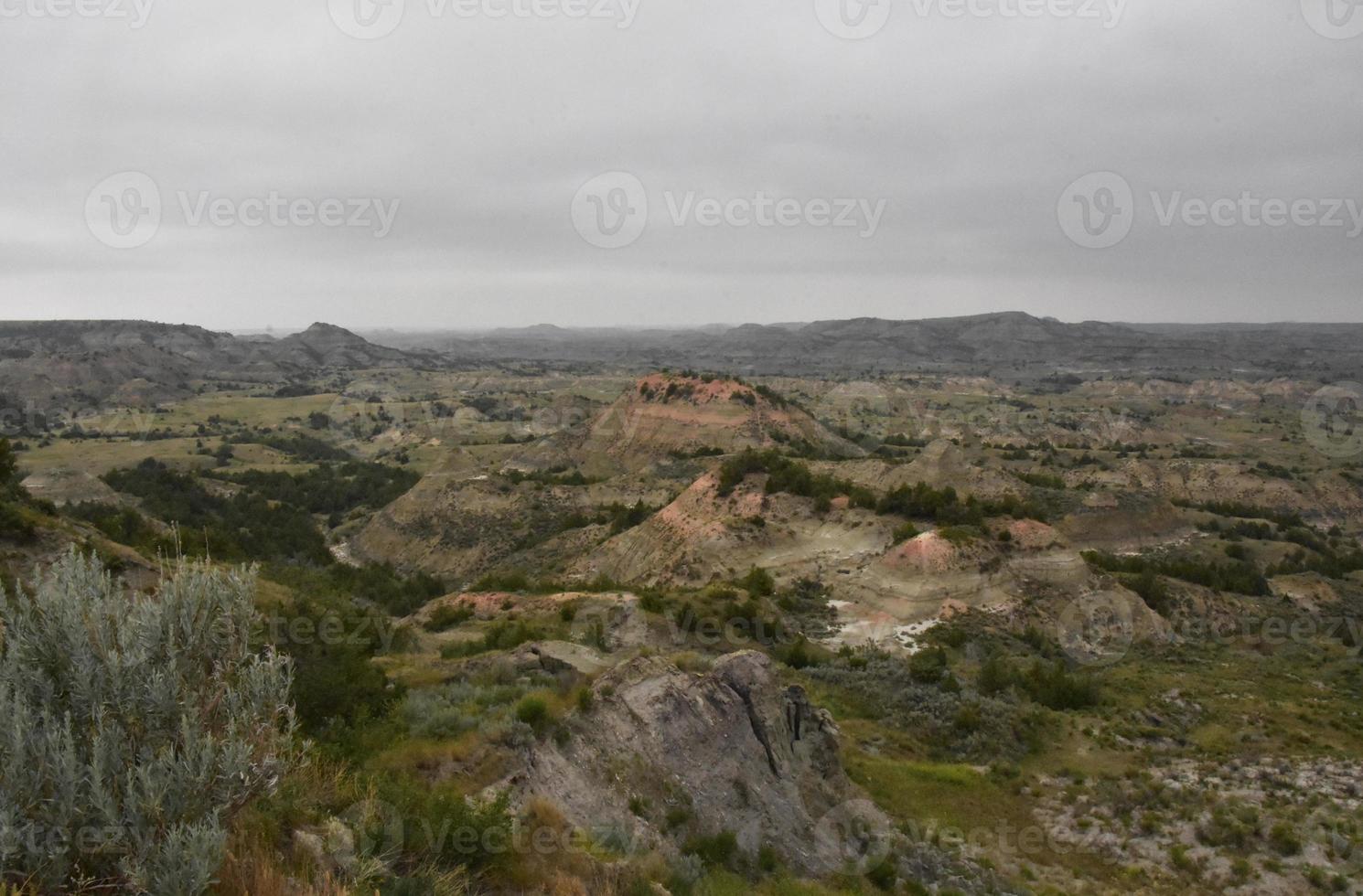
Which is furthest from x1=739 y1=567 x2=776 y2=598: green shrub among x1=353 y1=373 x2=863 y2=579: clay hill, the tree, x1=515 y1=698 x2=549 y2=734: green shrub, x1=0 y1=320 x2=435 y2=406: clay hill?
x1=0 y1=320 x2=435 y2=406: clay hill

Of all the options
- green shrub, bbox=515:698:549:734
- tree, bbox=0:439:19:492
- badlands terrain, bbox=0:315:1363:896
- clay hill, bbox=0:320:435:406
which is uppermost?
clay hill, bbox=0:320:435:406

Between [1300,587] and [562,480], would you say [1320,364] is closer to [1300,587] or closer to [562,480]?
[1300,587]

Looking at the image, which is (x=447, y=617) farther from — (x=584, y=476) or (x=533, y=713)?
(x=584, y=476)

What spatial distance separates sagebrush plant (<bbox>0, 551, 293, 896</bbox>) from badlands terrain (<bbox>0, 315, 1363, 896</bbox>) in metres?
0.51

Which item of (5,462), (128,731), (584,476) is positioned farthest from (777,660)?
(584,476)

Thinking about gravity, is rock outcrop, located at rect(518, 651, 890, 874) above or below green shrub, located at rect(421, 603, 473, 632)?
above

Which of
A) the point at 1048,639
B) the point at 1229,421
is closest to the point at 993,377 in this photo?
the point at 1229,421

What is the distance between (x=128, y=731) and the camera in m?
4.29

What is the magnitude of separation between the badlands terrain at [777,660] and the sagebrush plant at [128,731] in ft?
1.67

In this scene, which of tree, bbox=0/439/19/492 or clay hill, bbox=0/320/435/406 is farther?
clay hill, bbox=0/320/435/406

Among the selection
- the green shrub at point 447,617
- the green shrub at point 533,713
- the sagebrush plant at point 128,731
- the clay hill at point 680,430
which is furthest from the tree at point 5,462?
the clay hill at point 680,430

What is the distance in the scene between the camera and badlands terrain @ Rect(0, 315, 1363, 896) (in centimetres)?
944

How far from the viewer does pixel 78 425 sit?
104 metres

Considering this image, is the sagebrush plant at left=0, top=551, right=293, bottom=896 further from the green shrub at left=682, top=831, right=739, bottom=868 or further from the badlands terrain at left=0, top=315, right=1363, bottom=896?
the green shrub at left=682, top=831, right=739, bottom=868
